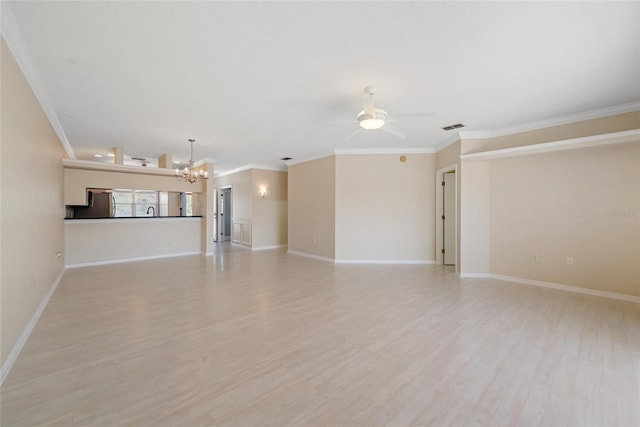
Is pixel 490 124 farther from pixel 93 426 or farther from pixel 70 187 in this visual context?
pixel 70 187

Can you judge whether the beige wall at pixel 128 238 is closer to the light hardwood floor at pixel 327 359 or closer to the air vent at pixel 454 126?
the light hardwood floor at pixel 327 359

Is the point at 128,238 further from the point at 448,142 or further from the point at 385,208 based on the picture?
the point at 448,142

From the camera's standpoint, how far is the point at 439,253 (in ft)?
19.2

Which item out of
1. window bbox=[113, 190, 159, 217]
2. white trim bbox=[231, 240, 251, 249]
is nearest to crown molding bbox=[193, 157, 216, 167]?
window bbox=[113, 190, 159, 217]

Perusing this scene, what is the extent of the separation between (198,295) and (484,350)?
3.61 metres

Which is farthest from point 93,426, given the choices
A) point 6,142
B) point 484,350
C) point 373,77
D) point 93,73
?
point 373,77

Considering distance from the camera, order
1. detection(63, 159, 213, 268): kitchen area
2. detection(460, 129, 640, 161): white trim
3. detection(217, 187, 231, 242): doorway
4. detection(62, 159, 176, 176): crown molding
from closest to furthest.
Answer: detection(460, 129, 640, 161): white trim
detection(62, 159, 176, 176): crown molding
detection(63, 159, 213, 268): kitchen area
detection(217, 187, 231, 242): doorway

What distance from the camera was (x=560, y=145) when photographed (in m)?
3.73

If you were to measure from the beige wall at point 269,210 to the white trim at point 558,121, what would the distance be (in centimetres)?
569

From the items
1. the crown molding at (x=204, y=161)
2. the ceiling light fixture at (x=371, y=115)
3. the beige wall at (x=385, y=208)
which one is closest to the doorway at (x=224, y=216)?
the crown molding at (x=204, y=161)

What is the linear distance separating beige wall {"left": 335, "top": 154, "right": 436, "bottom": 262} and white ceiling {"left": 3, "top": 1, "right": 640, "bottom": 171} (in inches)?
72.4

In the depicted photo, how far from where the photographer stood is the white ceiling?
1.93 metres

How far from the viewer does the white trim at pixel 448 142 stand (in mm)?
4918

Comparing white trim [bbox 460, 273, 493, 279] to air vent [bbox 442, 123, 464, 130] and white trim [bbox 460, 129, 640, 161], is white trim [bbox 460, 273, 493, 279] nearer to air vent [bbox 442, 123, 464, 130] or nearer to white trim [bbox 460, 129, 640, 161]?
white trim [bbox 460, 129, 640, 161]
